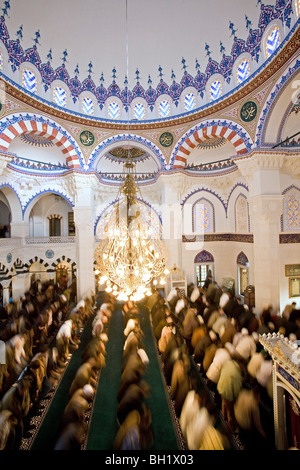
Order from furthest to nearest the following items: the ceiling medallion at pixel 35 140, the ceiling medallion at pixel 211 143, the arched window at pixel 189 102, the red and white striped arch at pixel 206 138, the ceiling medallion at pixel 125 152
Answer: the ceiling medallion at pixel 125 152
the ceiling medallion at pixel 211 143
the ceiling medallion at pixel 35 140
the arched window at pixel 189 102
the red and white striped arch at pixel 206 138

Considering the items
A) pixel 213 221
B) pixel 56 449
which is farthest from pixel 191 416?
pixel 213 221

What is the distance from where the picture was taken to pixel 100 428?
354cm

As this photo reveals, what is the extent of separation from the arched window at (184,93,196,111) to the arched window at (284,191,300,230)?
14.5ft

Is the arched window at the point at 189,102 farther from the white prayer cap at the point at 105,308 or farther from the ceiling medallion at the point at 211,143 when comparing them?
the white prayer cap at the point at 105,308

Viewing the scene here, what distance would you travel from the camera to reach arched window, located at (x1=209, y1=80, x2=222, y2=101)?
7816 mm

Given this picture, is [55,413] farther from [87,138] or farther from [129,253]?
[87,138]

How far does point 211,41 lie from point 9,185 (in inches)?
340

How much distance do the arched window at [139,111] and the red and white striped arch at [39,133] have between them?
8.65ft

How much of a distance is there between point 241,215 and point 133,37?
708 centimetres

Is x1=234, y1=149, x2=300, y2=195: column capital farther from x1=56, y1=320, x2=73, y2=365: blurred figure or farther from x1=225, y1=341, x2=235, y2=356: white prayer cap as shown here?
x1=56, y1=320, x2=73, y2=365: blurred figure

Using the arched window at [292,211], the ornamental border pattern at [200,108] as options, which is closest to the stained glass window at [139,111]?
the ornamental border pattern at [200,108]

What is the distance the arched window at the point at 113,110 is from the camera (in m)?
8.84

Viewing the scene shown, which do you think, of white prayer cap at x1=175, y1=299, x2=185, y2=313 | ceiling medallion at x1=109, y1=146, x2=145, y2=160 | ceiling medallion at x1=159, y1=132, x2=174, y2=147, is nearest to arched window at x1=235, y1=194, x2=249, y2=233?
ceiling medallion at x1=159, y1=132, x2=174, y2=147

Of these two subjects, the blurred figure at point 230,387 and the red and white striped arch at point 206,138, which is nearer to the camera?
the blurred figure at point 230,387
